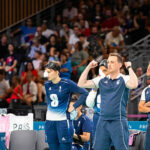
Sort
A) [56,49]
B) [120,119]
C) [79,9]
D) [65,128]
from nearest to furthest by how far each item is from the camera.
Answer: [120,119]
[65,128]
[56,49]
[79,9]

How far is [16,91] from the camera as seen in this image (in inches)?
575

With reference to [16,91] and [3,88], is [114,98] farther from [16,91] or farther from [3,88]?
[3,88]

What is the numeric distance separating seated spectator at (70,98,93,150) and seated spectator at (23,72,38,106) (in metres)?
5.16

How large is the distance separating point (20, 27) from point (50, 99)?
10741mm

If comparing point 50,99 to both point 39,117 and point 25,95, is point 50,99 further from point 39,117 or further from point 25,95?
point 25,95

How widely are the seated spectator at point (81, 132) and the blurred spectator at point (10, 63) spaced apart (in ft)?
23.1

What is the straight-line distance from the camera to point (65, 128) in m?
8.30

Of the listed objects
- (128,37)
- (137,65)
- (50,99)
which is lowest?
(50,99)

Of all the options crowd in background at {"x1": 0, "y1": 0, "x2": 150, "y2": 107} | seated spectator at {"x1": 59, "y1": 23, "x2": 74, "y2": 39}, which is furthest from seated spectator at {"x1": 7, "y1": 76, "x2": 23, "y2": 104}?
seated spectator at {"x1": 59, "y1": 23, "x2": 74, "y2": 39}

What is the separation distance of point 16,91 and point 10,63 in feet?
5.90

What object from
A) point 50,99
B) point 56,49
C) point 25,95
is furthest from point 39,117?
point 56,49

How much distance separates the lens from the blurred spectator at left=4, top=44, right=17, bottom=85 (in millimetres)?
15938

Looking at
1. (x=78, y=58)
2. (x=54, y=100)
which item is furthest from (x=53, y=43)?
(x=54, y=100)

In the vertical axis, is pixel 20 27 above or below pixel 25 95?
above
